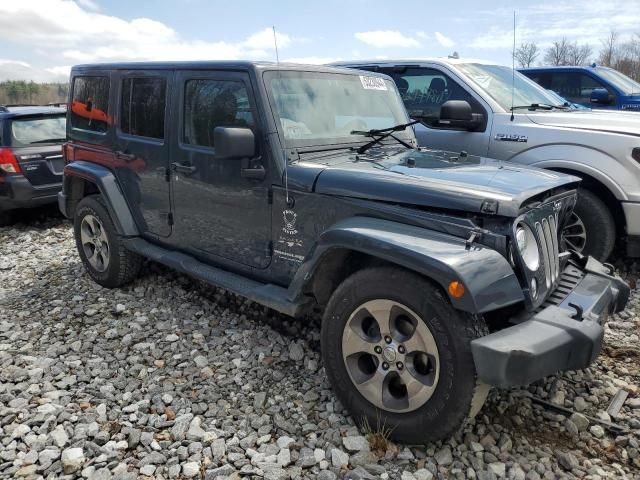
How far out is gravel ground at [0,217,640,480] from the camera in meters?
2.59

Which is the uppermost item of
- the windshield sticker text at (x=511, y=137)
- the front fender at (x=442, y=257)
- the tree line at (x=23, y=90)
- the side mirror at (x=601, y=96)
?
the tree line at (x=23, y=90)

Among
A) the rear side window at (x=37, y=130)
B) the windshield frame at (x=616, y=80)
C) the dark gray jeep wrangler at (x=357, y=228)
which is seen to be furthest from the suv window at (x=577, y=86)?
the rear side window at (x=37, y=130)

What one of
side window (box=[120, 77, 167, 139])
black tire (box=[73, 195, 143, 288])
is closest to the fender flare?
black tire (box=[73, 195, 143, 288])

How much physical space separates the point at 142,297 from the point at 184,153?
1.51 metres

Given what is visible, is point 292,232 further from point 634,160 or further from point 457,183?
point 634,160

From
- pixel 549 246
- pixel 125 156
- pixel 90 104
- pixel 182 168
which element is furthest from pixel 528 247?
pixel 90 104

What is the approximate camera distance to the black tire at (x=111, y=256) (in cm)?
460

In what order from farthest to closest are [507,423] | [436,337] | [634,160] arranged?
[634,160] < [507,423] < [436,337]

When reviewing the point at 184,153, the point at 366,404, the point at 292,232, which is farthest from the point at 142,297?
the point at 366,404

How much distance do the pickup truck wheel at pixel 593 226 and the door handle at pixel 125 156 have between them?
387cm

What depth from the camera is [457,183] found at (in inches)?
107

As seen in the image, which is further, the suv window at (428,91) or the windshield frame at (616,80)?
the windshield frame at (616,80)

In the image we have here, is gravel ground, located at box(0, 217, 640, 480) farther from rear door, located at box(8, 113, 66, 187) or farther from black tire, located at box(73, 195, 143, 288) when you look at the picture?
rear door, located at box(8, 113, 66, 187)

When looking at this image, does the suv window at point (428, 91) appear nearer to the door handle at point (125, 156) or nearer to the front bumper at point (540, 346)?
the door handle at point (125, 156)
